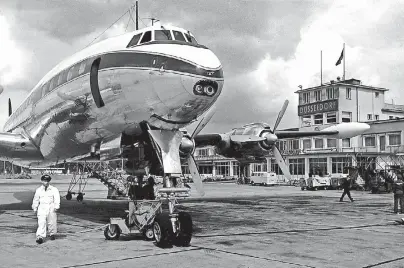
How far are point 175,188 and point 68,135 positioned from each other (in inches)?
203

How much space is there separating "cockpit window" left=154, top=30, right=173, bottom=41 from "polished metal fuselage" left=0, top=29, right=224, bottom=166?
38 centimetres

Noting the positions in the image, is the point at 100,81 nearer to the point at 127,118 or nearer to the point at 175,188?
the point at 127,118

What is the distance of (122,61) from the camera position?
10.4 meters

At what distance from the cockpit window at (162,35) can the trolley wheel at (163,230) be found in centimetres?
400

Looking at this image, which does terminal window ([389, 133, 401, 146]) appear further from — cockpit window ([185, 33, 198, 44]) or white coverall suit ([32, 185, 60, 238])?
white coverall suit ([32, 185, 60, 238])

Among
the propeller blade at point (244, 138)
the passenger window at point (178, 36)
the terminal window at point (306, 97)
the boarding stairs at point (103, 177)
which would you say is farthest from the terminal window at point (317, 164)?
the passenger window at point (178, 36)

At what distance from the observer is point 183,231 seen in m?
9.48

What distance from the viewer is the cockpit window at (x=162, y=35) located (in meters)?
10.3

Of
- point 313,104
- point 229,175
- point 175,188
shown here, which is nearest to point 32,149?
point 175,188

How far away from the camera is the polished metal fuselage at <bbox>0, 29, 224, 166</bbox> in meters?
9.63

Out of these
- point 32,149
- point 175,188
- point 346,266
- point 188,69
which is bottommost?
point 346,266

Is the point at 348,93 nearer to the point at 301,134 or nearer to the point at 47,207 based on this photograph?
the point at 301,134

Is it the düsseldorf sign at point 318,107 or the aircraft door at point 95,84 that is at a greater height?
the düsseldorf sign at point 318,107

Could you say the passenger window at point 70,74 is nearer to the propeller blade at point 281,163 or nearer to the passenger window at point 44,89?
the passenger window at point 44,89
